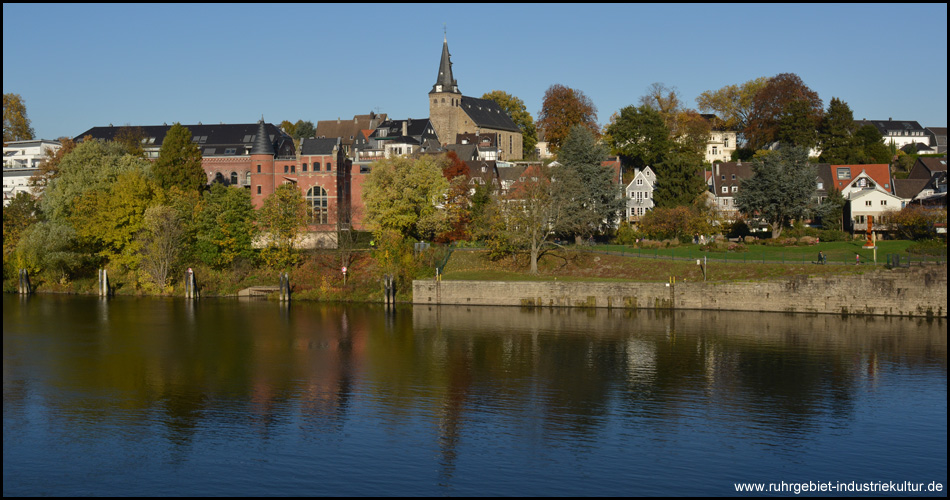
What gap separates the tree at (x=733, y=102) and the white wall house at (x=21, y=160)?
83148 mm

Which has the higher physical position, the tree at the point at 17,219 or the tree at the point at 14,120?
the tree at the point at 14,120

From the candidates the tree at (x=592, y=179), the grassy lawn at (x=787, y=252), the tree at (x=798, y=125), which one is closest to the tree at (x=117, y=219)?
the tree at (x=592, y=179)

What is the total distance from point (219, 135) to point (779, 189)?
58.0 meters

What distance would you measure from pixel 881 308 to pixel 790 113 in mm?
48815

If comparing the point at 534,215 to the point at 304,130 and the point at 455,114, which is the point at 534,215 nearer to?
the point at 455,114

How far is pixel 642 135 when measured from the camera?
94.1 meters

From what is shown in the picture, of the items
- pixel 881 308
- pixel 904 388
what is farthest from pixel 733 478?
pixel 881 308

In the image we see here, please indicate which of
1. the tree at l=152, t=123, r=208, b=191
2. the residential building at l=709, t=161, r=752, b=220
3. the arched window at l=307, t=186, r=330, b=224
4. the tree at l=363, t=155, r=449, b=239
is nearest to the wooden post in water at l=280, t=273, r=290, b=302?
the tree at l=363, t=155, r=449, b=239

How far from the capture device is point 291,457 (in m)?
25.3

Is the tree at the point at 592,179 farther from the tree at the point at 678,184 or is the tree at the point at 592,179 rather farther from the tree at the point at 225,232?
the tree at the point at 225,232

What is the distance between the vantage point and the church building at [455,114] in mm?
124500

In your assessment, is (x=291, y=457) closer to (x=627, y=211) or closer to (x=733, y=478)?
(x=733, y=478)

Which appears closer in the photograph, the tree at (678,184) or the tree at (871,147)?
the tree at (678,184)

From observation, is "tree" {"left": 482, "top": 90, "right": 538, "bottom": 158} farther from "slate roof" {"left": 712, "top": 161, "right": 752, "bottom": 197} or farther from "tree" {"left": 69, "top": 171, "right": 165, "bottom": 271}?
"tree" {"left": 69, "top": 171, "right": 165, "bottom": 271}
